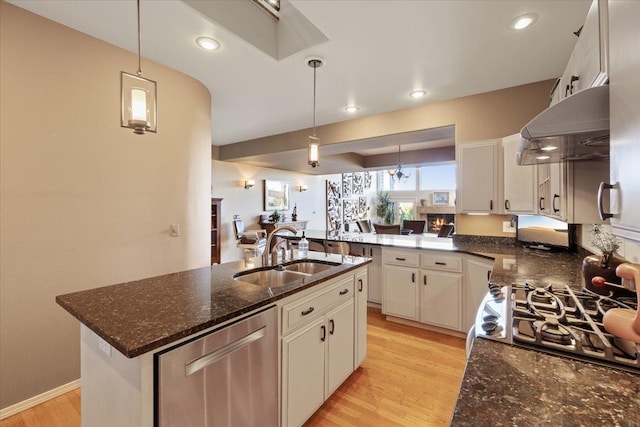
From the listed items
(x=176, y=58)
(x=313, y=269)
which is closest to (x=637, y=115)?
(x=313, y=269)

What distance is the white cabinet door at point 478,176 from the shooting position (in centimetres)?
302

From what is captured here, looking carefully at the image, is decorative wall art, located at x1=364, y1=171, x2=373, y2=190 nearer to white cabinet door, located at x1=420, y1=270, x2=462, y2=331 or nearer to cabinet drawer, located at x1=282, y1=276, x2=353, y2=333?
white cabinet door, located at x1=420, y1=270, x2=462, y2=331

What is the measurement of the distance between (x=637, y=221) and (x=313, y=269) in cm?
192

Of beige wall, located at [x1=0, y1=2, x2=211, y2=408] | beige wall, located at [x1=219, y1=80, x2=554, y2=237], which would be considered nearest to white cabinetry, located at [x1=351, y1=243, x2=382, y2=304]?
beige wall, located at [x1=219, y1=80, x2=554, y2=237]

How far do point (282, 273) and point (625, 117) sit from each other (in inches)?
75.4

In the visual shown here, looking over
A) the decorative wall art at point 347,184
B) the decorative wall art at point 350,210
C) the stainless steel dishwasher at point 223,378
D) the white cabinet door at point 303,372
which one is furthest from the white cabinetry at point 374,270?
the decorative wall art at point 347,184

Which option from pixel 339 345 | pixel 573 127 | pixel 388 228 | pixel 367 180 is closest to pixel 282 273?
pixel 339 345

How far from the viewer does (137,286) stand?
1611 mm

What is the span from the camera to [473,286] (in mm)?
2881

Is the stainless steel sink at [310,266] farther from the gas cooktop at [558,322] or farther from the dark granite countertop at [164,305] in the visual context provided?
the gas cooktop at [558,322]

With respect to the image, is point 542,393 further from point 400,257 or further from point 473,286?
point 400,257

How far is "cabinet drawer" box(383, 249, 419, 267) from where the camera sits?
127 inches

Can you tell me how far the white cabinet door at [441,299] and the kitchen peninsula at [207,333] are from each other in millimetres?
1276

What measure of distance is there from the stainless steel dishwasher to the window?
9668 mm
